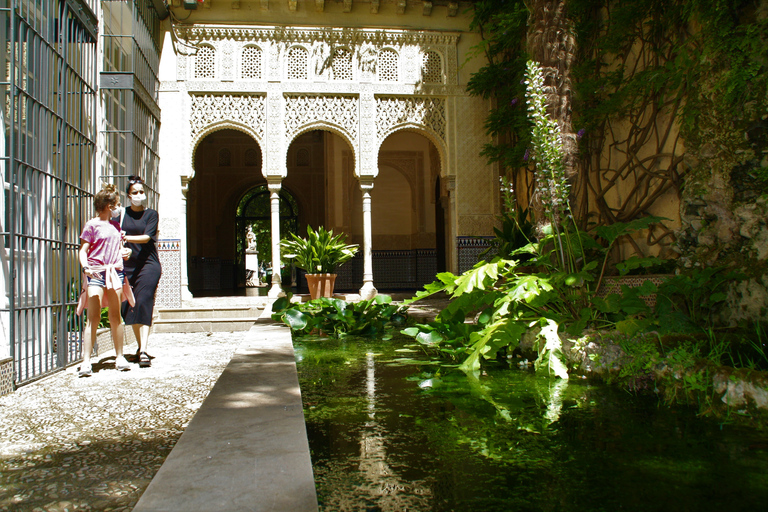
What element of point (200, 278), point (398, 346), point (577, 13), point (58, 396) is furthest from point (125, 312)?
point (200, 278)

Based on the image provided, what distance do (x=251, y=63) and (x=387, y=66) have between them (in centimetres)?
222

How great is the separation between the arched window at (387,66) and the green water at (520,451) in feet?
24.6

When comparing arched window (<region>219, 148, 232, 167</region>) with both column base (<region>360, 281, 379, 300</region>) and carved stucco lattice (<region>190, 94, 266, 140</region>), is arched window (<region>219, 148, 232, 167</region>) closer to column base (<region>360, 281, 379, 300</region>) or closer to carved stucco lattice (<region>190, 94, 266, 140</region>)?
carved stucco lattice (<region>190, 94, 266, 140</region>)

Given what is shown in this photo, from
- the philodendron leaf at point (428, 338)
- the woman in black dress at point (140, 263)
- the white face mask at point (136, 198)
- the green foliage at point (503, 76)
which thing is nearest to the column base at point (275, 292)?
the green foliage at point (503, 76)

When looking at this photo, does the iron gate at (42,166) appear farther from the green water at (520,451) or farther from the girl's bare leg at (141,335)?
the green water at (520,451)

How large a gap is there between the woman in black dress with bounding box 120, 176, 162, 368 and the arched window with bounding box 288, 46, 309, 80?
5.78 m

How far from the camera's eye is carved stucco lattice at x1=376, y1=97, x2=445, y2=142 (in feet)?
30.6

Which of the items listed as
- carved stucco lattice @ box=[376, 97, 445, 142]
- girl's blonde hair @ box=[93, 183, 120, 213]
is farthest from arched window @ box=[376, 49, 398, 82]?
girl's blonde hair @ box=[93, 183, 120, 213]

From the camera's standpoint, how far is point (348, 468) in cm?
154

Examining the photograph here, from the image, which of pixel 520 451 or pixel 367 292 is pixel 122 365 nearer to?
pixel 520 451

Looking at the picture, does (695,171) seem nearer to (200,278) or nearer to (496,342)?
(496,342)

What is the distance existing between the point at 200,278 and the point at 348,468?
45.3ft

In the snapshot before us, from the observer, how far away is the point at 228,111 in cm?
902

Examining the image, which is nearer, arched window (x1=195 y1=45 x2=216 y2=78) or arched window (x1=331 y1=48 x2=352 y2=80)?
arched window (x1=195 y1=45 x2=216 y2=78)
